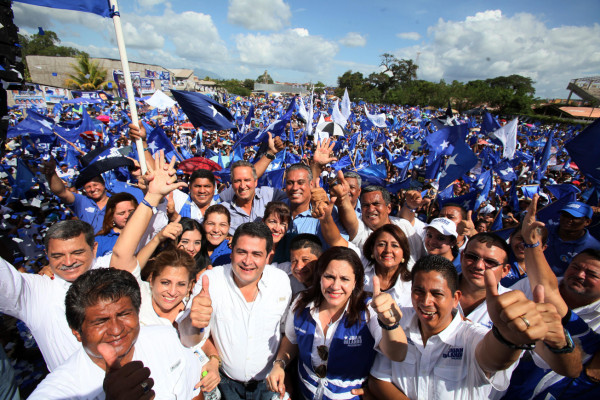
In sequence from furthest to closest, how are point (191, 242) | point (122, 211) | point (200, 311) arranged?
point (122, 211)
point (191, 242)
point (200, 311)

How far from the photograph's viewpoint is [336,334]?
1953 millimetres

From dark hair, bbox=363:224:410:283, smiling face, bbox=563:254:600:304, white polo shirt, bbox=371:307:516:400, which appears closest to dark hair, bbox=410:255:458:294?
white polo shirt, bbox=371:307:516:400

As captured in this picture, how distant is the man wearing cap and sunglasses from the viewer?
3162mm

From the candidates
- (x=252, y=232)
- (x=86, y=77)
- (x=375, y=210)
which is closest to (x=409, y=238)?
(x=375, y=210)

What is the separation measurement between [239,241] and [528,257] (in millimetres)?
2034

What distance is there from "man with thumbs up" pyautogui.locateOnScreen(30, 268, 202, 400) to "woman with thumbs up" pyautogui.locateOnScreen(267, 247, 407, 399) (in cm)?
86

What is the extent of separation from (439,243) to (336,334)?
1486mm

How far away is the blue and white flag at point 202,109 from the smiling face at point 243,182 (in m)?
2.67

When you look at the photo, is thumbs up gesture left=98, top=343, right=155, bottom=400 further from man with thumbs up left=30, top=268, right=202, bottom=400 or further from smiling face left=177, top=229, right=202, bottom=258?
smiling face left=177, top=229, right=202, bottom=258

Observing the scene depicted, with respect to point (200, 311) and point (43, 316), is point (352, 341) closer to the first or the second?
point (200, 311)

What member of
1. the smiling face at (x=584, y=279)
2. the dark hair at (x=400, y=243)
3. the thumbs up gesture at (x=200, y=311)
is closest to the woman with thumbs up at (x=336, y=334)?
the dark hair at (x=400, y=243)

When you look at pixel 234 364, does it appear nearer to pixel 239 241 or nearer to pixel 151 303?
pixel 151 303

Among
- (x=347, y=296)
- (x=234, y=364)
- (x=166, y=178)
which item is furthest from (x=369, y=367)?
(x=166, y=178)

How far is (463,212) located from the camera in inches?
150
